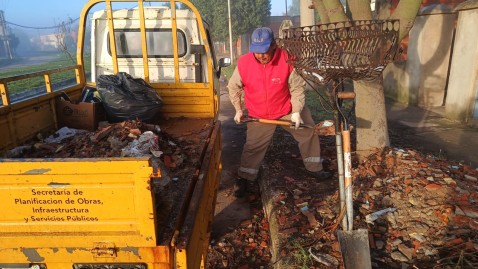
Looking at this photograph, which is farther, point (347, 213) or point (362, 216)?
point (362, 216)

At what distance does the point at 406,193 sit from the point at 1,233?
10.8 ft

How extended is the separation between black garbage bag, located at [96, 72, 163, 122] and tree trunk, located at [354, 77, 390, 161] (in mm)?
2494

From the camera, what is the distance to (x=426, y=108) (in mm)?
8547

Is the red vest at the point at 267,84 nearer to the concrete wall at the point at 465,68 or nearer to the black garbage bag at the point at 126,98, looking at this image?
the black garbage bag at the point at 126,98

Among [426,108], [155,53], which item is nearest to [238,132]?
[155,53]

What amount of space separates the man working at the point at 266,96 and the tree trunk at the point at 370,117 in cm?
67

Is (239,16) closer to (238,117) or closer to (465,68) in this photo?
(465,68)

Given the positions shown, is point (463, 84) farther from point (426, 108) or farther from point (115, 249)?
point (115, 249)

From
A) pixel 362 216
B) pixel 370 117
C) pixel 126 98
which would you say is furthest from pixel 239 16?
pixel 362 216

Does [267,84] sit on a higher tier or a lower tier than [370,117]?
higher

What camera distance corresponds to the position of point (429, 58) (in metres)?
8.45

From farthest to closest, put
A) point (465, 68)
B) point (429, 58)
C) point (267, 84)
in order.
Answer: point (429, 58) → point (465, 68) → point (267, 84)

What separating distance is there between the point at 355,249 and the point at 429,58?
7.65 meters

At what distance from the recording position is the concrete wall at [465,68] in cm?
656
